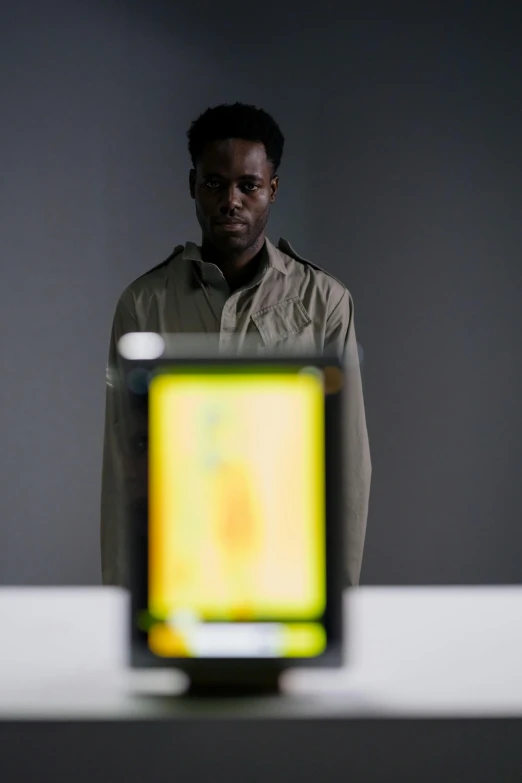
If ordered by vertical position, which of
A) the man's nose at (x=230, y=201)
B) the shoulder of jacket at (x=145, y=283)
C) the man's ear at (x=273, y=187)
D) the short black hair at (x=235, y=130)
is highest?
the short black hair at (x=235, y=130)

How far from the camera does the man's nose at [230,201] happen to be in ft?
5.95

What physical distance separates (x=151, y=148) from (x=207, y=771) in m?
2.61

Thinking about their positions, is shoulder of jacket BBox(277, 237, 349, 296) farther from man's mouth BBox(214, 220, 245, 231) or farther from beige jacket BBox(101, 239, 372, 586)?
man's mouth BBox(214, 220, 245, 231)

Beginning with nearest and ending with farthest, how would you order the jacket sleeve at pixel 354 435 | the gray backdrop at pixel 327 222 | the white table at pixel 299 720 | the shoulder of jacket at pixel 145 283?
the white table at pixel 299 720, the jacket sleeve at pixel 354 435, the shoulder of jacket at pixel 145 283, the gray backdrop at pixel 327 222

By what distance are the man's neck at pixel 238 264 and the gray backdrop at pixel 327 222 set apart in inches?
43.2

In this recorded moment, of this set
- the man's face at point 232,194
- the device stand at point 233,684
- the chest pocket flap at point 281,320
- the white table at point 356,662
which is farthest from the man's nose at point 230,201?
the device stand at point 233,684

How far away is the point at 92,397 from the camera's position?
2932mm

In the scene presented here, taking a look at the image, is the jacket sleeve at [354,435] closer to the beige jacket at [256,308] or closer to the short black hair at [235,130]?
the beige jacket at [256,308]

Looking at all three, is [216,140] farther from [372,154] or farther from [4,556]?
[4,556]

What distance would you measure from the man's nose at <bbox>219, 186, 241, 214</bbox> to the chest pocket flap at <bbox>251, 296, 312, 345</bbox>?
23 centimetres

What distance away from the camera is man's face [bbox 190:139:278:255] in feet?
6.00

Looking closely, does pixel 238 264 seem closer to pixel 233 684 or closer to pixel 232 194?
pixel 232 194

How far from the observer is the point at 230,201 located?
1814 millimetres

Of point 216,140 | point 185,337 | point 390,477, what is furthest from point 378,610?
point 390,477
